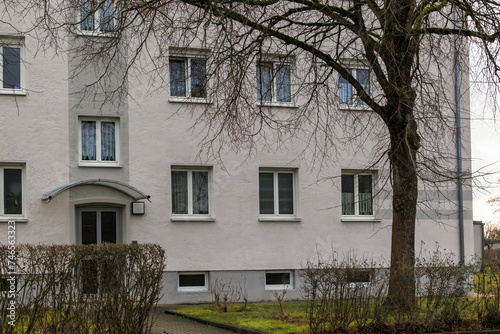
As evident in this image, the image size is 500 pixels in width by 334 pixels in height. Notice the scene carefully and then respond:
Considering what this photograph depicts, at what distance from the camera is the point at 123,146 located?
60.1ft

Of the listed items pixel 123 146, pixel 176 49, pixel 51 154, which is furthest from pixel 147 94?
pixel 176 49

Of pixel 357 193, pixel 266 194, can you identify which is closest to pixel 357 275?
pixel 266 194

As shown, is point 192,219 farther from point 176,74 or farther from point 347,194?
point 347,194

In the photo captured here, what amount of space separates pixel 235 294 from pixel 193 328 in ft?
17.5

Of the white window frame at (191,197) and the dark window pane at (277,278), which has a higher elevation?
the white window frame at (191,197)

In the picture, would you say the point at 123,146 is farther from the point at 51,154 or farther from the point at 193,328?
the point at 193,328

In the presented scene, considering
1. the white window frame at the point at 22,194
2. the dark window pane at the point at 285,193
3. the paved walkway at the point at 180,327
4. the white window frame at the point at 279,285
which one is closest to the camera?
the paved walkway at the point at 180,327

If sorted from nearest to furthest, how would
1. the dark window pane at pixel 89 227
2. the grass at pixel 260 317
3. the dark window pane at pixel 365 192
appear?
1. the grass at pixel 260 317
2. the dark window pane at pixel 89 227
3. the dark window pane at pixel 365 192

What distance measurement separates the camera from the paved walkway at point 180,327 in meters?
12.8

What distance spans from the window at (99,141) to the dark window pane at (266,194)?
4.26 metres

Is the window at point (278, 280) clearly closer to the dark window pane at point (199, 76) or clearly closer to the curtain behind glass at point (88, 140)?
the curtain behind glass at point (88, 140)

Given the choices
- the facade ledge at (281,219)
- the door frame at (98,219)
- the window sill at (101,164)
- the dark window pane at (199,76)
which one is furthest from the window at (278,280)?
the dark window pane at (199,76)

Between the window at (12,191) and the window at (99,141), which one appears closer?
the window at (12,191)

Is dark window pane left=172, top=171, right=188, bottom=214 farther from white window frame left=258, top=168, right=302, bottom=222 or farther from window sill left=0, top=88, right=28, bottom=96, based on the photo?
window sill left=0, top=88, right=28, bottom=96
